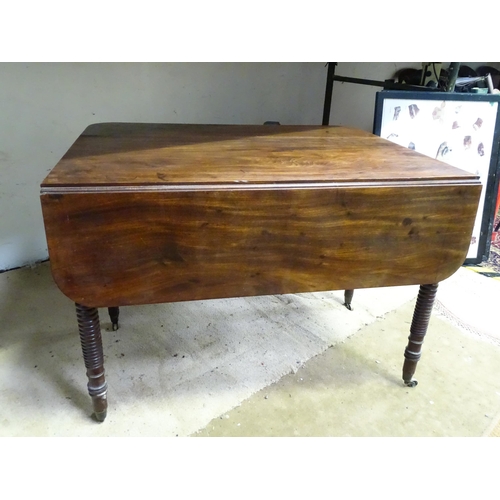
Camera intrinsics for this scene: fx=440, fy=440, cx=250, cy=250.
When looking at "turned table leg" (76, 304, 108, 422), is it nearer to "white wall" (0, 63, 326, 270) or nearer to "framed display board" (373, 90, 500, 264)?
"white wall" (0, 63, 326, 270)

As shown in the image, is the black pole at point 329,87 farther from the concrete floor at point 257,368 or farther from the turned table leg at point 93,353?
the turned table leg at point 93,353

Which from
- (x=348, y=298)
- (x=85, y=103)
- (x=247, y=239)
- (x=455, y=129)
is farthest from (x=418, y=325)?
(x=85, y=103)

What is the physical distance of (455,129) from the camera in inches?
A: 69.9

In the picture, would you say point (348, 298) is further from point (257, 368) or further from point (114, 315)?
point (114, 315)

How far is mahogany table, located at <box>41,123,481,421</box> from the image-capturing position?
840 mm

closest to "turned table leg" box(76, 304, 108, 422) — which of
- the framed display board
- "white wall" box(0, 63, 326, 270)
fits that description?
"white wall" box(0, 63, 326, 270)

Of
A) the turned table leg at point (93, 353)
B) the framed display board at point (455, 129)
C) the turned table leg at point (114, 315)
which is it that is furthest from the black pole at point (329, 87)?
the turned table leg at point (93, 353)

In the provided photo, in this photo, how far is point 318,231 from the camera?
92 centimetres

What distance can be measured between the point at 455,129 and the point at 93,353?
159 centimetres

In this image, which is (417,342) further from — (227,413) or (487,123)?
(487,123)

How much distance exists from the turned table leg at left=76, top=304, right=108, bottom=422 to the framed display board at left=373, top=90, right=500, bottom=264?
4.16 feet

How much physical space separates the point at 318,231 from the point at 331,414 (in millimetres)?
508

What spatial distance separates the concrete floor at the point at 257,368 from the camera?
1092 mm

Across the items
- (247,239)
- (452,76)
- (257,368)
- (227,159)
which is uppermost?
(452,76)
